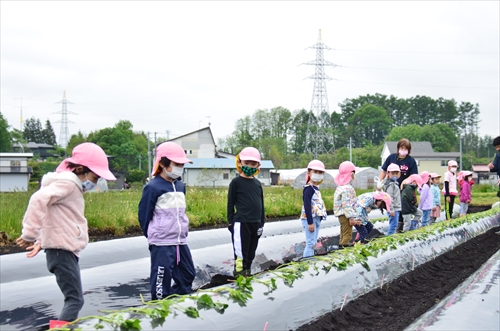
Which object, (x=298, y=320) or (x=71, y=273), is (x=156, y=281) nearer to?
(x=71, y=273)

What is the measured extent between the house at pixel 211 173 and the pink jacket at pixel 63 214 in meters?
47.9

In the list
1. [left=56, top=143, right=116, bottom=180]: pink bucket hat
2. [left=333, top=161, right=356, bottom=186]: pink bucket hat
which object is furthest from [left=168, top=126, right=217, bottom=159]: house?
[left=56, top=143, right=116, bottom=180]: pink bucket hat

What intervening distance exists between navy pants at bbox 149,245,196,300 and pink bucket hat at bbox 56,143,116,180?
105cm

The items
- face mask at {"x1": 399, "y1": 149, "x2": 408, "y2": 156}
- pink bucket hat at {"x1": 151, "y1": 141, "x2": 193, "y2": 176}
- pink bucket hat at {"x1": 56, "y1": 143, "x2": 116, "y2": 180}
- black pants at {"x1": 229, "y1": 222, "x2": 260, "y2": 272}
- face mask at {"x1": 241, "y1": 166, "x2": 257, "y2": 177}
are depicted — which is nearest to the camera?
pink bucket hat at {"x1": 56, "y1": 143, "x2": 116, "y2": 180}

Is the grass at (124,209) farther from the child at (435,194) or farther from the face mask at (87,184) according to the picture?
the face mask at (87,184)

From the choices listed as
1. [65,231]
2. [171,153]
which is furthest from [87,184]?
[171,153]

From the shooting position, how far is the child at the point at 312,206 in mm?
7902

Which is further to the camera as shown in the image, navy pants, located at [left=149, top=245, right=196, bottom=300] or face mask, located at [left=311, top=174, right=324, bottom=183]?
face mask, located at [left=311, top=174, right=324, bottom=183]

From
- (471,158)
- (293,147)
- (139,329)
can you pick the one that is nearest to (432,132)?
(471,158)

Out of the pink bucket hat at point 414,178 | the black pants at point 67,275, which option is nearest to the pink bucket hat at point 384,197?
the pink bucket hat at point 414,178

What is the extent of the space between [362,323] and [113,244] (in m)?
4.21

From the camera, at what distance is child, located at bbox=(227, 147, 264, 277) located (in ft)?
22.1

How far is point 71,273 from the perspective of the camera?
13.9 feet

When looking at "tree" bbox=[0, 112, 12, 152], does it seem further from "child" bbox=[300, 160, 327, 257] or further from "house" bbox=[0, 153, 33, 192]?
"child" bbox=[300, 160, 327, 257]
